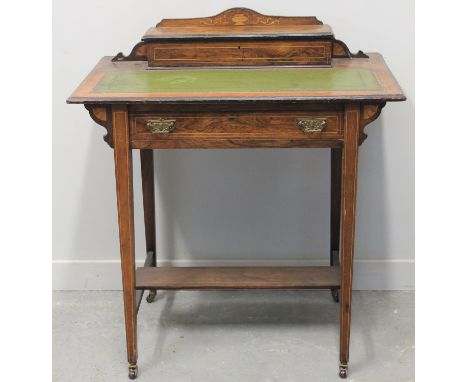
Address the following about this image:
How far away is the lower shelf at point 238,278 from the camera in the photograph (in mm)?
3180

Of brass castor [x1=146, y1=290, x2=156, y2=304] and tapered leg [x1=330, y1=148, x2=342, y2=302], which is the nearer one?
tapered leg [x1=330, y1=148, x2=342, y2=302]

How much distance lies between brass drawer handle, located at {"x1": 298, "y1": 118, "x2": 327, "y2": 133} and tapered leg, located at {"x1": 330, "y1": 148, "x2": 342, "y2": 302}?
0.68 metres

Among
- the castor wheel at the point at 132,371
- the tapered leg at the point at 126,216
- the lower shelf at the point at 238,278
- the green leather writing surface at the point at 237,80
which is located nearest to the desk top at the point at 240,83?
the green leather writing surface at the point at 237,80

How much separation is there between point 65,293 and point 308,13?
170cm

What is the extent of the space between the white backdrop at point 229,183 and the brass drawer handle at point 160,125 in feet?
2.63

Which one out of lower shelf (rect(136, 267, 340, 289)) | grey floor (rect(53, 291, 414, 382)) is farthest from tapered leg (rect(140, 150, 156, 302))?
lower shelf (rect(136, 267, 340, 289))

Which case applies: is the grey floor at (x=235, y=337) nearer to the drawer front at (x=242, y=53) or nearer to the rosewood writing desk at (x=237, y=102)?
the rosewood writing desk at (x=237, y=102)

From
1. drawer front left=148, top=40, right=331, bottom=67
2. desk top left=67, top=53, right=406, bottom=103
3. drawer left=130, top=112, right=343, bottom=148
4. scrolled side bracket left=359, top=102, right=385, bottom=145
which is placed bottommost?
drawer left=130, top=112, right=343, bottom=148

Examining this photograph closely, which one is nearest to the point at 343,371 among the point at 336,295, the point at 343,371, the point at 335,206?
the point at 343,371

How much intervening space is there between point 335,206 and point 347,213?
2.14 ft

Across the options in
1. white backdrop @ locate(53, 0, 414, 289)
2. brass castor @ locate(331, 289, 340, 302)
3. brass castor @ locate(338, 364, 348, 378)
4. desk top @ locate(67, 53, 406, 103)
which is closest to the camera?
desk top @ locate(67, 53, 406, 103)

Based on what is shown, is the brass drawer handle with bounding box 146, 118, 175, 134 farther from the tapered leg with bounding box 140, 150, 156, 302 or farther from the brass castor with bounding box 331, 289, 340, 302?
the brass castor with bounding box 331, 289, 340, 302

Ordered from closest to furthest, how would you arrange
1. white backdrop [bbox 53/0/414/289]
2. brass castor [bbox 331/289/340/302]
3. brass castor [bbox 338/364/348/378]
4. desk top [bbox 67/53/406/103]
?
desk top [bbox 67/53/406/103]
brass castor [bbox 338/364/348/378]
white backdrop [bbox 53/0/414/289]
brass castor [bbox 331/289/340/302]

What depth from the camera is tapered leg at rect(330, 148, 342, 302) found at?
3506 mm
